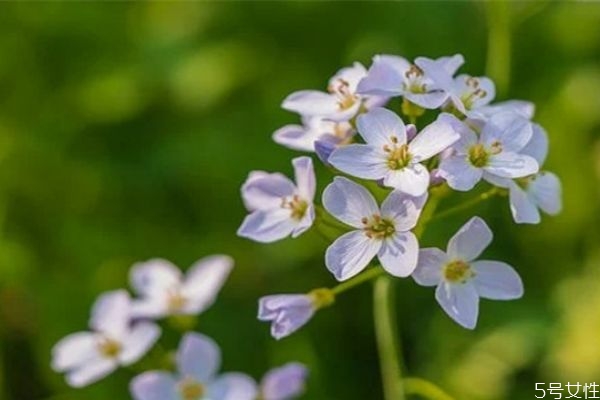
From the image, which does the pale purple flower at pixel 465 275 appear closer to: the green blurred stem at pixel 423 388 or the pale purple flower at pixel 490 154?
the pale purple flower at pixel 490 154

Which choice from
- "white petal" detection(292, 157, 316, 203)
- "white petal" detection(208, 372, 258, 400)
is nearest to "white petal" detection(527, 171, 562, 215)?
"white petal" detection(292, 157, 316, 203)

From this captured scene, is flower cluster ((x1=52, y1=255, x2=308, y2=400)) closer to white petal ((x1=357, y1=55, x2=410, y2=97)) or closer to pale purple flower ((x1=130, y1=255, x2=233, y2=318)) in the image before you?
pale purple flower ((x1=130, y1=255, x2=233, y2=318))

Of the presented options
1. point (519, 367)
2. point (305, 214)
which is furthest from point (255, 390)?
point (519, 367)

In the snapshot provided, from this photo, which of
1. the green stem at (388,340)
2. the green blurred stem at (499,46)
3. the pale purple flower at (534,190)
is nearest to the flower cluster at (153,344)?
the green stem at (388,340)

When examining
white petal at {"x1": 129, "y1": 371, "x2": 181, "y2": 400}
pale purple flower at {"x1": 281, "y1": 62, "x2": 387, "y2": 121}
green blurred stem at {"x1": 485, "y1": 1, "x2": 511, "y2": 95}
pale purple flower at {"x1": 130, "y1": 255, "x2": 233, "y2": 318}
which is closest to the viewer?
pale purple flower at {"x1": 281, "y1": 62, "x2": 387, "y2": 121}

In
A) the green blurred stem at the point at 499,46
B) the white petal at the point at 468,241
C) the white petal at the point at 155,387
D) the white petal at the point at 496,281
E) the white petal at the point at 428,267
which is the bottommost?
the white petal at the point at 155,387

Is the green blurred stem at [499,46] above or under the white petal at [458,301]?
above
